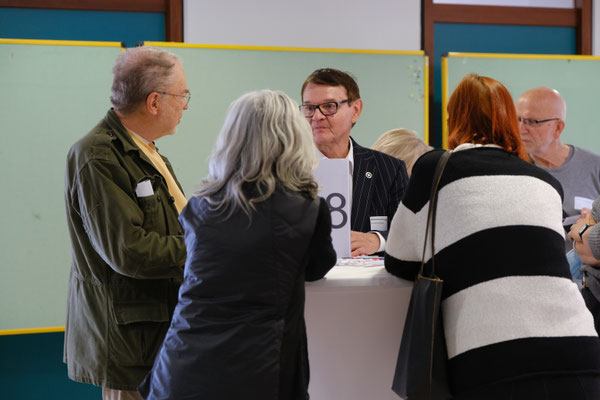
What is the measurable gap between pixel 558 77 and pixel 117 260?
3.50 meters

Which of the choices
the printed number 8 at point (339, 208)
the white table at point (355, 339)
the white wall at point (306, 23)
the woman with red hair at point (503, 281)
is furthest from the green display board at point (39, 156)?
the woman with red hair at point (503, 281)

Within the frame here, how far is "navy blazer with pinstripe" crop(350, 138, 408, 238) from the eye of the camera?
255cm

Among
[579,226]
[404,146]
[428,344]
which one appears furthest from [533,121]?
[428,344]

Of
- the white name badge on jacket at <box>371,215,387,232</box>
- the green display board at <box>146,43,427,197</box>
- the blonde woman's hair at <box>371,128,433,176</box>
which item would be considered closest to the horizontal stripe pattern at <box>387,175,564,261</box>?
the white name badge on jacket at <box>371,215,387,232</box>

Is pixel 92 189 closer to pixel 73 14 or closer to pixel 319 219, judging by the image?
pixel 319 219

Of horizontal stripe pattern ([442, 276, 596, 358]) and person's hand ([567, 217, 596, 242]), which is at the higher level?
person's hand ([567, 217, 596, 242])

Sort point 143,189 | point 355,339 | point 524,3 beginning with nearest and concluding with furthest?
point 355,339, point 143,189, point 524,3

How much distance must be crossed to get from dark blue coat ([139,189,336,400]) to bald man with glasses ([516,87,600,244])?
2511mm

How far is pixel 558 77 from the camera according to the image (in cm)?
425

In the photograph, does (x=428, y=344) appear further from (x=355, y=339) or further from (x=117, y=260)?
(x=117, y=260)

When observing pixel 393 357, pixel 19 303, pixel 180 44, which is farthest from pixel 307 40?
pixel 393 357

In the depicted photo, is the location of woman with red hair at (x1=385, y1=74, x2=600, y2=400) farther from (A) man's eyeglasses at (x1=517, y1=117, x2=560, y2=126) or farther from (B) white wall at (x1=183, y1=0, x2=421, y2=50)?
(B) white wall at (x1=183, y1=0, x2=421, y2=50)

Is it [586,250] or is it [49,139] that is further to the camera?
[49,139]

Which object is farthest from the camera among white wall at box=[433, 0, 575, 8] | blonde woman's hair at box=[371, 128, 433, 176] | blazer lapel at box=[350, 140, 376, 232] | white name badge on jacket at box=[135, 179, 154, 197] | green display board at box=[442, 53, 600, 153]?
white wall at box=[433, 0, 575, 8]
